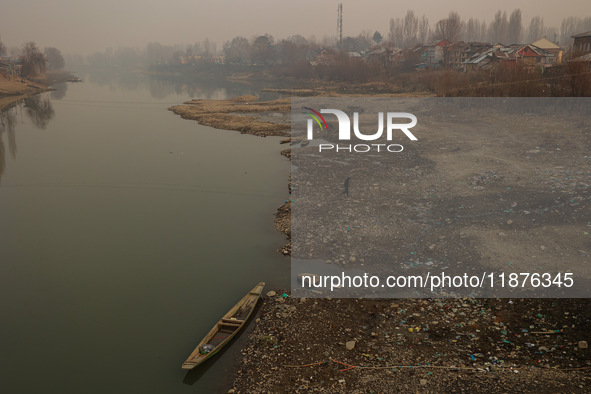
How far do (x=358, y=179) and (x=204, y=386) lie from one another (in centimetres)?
1110

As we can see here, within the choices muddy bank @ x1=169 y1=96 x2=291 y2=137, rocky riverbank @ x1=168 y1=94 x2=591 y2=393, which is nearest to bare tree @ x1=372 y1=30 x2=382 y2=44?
muddy bank @ x1=169 y1=96 x2=291 y2=137

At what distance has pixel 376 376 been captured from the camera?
310 inches

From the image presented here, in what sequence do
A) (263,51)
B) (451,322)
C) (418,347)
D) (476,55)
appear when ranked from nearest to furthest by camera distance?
(418,347) → (451,322) → (476,55) → (263,51)

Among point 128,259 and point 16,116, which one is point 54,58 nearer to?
point 16,116

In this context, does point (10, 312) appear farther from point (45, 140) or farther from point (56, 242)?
point (45, 140)

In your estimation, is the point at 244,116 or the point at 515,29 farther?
the point at 515,29

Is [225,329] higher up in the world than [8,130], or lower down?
lower down

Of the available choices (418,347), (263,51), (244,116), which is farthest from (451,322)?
(263,51)

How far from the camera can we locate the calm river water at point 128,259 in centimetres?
891

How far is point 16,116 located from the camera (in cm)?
4106

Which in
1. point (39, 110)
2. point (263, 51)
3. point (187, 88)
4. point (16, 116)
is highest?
point (263, 51)

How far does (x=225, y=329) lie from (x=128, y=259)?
198 inches

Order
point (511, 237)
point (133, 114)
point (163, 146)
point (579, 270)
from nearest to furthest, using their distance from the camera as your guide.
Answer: point (579, 270) → point (511, 237) → point (163, 146) → point (133, 114)


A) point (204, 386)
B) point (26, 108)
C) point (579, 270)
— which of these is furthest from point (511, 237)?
point (26, 108)
